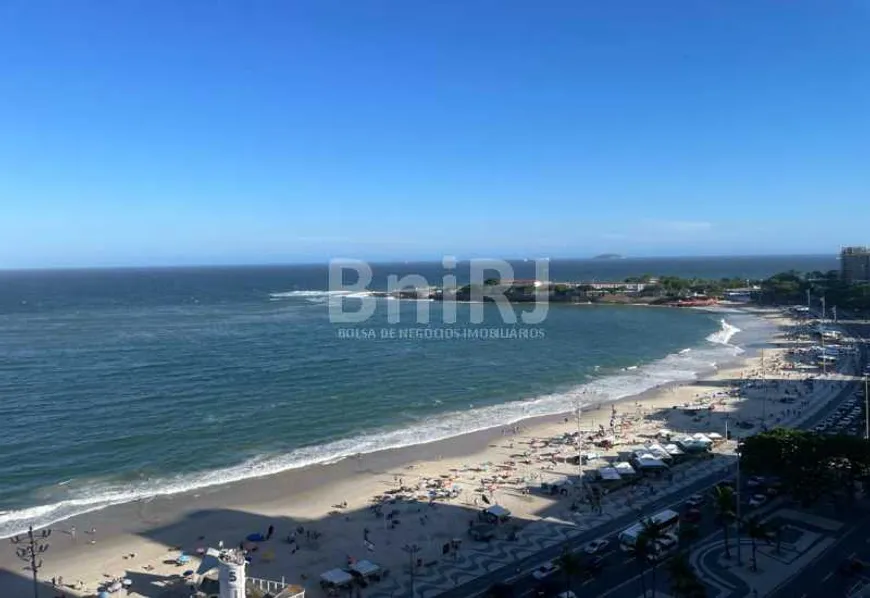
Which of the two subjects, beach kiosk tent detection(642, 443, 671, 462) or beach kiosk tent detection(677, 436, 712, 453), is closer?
beach kiosk tent detection(642, 443, 671, 462)

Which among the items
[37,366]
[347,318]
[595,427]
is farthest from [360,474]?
[347,318]

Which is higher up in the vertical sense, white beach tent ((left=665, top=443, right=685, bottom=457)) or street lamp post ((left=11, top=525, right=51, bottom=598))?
white beach tent ((left=665, top=443, right=685, bottom=457))

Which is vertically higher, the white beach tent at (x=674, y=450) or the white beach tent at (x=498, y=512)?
the white beach tent at (x=674, y=450)

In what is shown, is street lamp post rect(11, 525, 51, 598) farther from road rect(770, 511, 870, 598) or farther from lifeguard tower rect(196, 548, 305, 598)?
road rect(770, 511, 870, 598)

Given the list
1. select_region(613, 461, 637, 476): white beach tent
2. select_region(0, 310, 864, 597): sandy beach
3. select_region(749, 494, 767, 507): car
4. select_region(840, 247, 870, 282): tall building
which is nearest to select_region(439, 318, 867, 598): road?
select_region(0, 310, 864, 597): sandy beach

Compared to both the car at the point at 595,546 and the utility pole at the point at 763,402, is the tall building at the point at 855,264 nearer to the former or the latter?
the utility pole at the point at 763,402

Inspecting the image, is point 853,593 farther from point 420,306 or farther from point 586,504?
point 420,306

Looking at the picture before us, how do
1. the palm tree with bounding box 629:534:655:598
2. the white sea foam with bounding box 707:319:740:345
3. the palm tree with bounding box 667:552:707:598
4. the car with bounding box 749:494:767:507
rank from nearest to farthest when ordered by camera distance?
A: the palm tree with bounding box 667:552:707:598 → the palm tree with bounding box 629:534:655:598 → the car with bounding box 749:494:767:507 → the white sea foam with bounding box 707:319:740:345

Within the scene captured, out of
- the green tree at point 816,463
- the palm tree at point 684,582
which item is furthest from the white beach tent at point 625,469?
the palm tree at point 684,582
